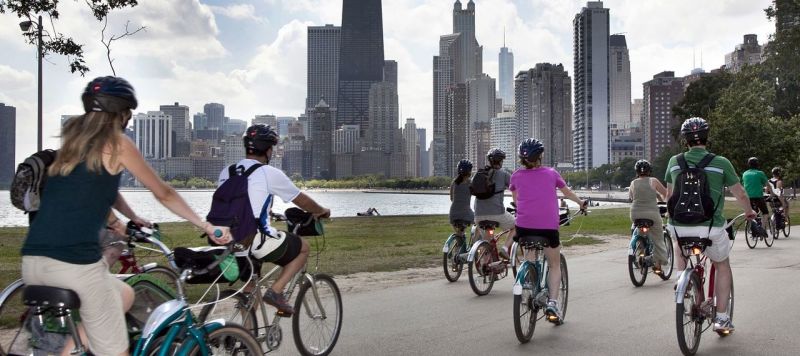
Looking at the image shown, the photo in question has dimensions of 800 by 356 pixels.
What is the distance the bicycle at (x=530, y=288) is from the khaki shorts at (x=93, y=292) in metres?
3.72

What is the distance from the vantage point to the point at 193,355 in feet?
11.9

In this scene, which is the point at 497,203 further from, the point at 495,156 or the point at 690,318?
the point at 690,318

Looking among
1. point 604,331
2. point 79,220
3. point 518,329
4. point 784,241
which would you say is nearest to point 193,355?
point 79,220

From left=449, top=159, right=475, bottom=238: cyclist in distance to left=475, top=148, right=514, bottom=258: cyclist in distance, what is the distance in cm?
45

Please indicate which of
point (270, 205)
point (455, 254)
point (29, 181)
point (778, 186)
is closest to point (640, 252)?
point (455, 254)

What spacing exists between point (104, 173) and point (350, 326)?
14.1 feet

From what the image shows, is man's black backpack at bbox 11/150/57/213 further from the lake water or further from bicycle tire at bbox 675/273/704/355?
the lake water

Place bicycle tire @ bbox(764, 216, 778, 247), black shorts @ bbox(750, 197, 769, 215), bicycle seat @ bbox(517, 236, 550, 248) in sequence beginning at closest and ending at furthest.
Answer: bicycle seat @ bbox(517, 236, 550, 248) < bicycle tire @ bbox(764, 216, 778, 247) < black shorts @ bbox(750, 197, 769, 215)

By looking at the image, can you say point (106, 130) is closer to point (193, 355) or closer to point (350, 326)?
point (193, 355)

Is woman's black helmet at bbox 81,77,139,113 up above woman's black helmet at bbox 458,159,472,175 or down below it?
above

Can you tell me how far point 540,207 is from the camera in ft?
22.6

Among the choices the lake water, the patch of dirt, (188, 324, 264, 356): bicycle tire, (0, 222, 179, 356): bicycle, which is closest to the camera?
(188, 324, 264, 356): bicycle tire

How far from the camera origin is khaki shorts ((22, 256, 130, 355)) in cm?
325

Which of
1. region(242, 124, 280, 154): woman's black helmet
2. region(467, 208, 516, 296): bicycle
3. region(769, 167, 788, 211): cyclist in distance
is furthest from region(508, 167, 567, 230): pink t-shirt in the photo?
region(769, 167, 788, 211): cyclist in distance
